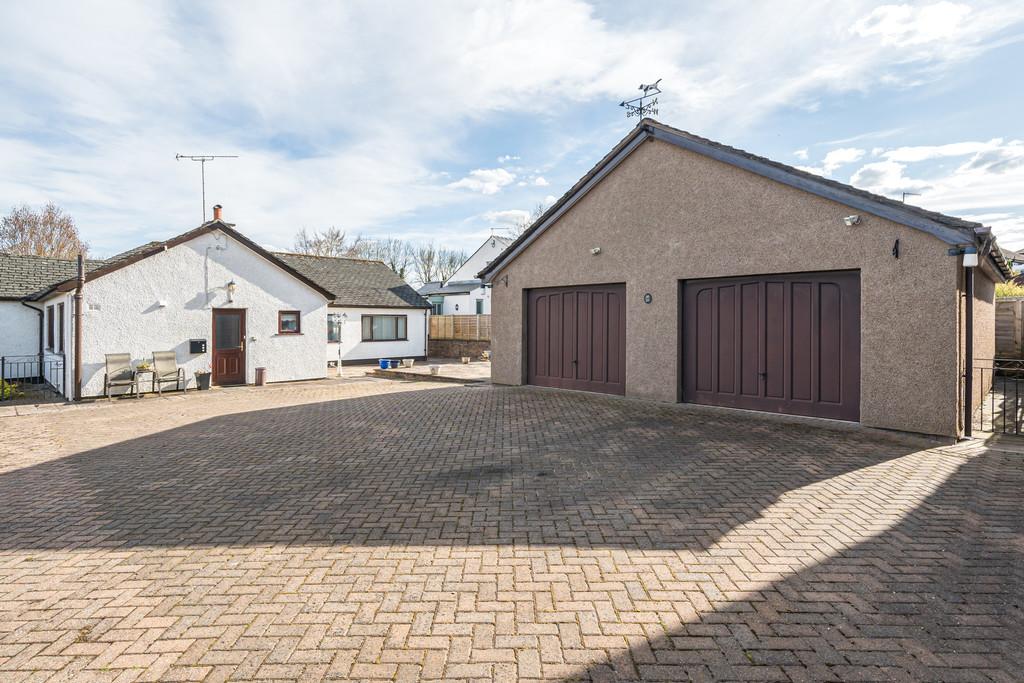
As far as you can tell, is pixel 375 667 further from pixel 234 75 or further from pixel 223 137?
pixel 223 137

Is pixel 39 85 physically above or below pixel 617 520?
above

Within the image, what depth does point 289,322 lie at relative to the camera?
58.7 ft

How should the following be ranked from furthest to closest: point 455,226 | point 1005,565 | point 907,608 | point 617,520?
point 455,226 < point 617,520 < point 1005,565 < point 907,608

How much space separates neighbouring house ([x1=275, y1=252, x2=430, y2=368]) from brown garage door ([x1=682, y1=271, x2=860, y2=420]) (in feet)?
54.0

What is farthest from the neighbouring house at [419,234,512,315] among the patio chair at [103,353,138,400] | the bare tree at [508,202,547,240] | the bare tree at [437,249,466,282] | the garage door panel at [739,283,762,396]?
the garage door panel at [739,283,762,396]

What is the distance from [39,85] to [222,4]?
630cm

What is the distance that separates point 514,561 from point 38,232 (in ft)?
152

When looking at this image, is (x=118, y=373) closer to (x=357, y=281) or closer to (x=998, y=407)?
(x=357, y=281)

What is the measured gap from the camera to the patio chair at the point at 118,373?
13945 mm

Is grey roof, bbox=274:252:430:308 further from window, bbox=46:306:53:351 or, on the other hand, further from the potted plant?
window, bbox=46:306:53:351

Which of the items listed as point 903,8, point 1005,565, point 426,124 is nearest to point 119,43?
point 426,124

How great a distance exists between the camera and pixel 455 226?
5234 cm

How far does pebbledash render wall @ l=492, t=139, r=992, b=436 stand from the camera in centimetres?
818

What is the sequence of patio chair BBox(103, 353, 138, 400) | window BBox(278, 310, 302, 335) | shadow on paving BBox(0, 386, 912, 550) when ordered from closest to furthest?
1. shadow on paving BBox(0, 386, 912, 550)
2. patio chair BBox(103, 353, 138, 400)
3. window BBox(278, 310, 302, 335)
